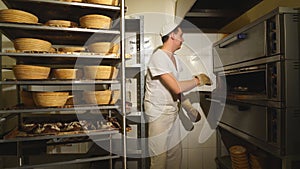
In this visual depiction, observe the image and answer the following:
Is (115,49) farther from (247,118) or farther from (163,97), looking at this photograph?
(247,118)

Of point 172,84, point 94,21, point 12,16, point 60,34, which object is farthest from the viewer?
point 172,84

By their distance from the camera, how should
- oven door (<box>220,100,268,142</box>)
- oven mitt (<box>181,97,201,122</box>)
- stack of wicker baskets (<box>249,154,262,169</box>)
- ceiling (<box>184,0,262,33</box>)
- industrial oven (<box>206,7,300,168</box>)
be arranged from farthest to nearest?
oven mitt (<box>181,97,201,122</box>) < ceiling (<box>184,0,262,33</box>) < stack of wicker baskets (<box>249,154,262,169</box>) < oven door (<box>220,100,268,142</box>) < industrial oven (<box>206,7,300,168</box>)

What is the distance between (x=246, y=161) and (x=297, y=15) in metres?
0.81

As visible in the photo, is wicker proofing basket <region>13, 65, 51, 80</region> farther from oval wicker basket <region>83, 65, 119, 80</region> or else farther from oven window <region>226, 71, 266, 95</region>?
oven window <region>226, 71, 266, 95</region>

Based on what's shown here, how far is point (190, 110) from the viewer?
1.71m

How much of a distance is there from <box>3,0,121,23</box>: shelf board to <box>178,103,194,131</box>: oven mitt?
2.88 ft

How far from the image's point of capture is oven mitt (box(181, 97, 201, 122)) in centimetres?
171

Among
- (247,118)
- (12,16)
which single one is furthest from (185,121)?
(12,16)

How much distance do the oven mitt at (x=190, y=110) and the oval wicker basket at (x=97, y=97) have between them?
0.71m

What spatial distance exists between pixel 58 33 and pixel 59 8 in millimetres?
134

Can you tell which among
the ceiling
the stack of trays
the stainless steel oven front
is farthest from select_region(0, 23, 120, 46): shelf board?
the stack of trays

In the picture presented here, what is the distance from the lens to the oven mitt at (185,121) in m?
1.77

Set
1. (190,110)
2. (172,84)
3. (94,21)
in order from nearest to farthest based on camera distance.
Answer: (94,21), (172,84), (190,110)

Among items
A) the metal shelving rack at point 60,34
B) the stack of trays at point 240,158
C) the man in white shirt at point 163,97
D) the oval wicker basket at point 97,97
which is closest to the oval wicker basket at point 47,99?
the metal shelving rack at point 60,34
